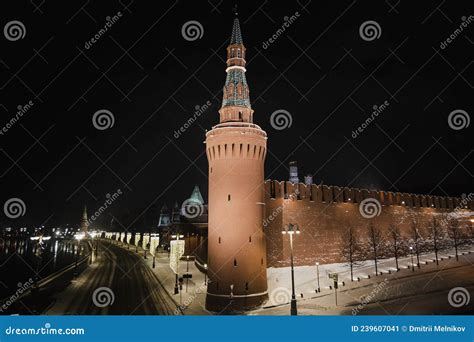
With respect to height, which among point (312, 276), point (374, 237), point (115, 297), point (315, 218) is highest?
point (315, 218)

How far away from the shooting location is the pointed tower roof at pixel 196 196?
3093 inches

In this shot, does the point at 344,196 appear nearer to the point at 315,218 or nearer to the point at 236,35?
the point at 315,218

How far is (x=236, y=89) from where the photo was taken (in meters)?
26.5

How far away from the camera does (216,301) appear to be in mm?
23109

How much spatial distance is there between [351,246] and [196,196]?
50189 millimetres

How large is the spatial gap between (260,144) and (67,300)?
691 inches

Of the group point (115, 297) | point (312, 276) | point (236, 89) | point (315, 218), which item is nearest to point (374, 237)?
point (315, 218)

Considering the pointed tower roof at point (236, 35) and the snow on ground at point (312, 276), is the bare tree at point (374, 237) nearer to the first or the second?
the snow on ground at point (312, 276)

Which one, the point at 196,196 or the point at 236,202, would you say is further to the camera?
the point at 196,196

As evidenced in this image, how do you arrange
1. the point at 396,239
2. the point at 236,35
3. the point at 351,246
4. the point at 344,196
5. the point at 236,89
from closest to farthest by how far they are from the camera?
1. the point at 236,89
2. the point at 236,35
3. the point at 351,246
4. the point at 344,196
5. the point at 396,239

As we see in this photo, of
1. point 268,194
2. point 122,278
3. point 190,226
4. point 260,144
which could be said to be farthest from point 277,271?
point 190,226

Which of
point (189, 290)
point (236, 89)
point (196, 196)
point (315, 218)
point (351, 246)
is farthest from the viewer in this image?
point (196, 196)

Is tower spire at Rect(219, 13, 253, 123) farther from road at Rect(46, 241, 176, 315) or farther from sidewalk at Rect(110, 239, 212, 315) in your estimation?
road at Rect(46, 241, 176, 315)

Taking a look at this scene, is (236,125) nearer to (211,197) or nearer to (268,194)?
(211,197)
